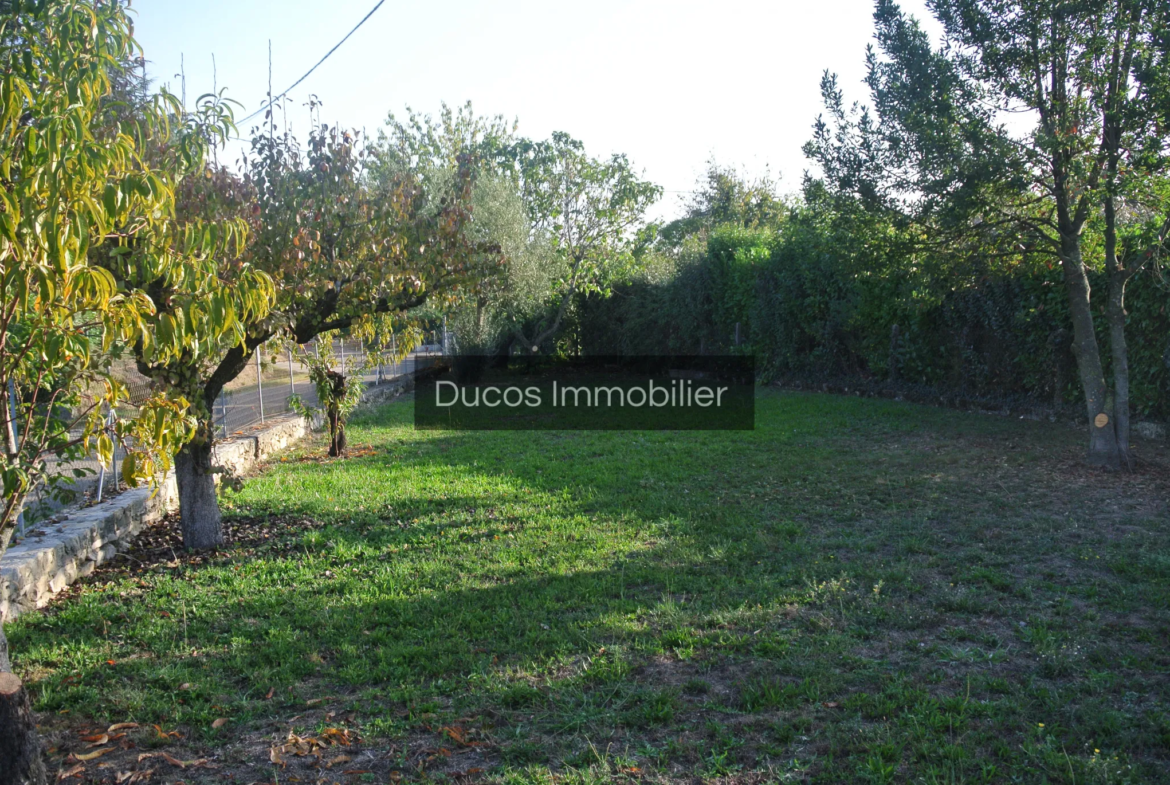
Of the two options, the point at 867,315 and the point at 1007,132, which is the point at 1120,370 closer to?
the point at 1007,132

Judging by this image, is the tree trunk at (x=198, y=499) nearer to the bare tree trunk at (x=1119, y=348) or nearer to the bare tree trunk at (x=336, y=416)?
the bare tree trunk at (x=336, y=416)

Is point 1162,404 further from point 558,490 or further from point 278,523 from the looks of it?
point 278,523

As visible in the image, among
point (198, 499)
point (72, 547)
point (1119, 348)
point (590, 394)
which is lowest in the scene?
A: point (72, 547)

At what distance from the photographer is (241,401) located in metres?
15.1

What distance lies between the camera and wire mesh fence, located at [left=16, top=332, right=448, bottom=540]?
5622 millimetres

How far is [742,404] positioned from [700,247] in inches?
324

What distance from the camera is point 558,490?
7.96 meters

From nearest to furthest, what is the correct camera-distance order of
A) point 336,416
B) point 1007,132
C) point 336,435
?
point 1007,132 → point 336,416 → point 336,435

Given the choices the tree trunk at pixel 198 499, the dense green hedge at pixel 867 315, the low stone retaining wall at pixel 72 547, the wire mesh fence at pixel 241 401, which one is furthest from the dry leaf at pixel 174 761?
the dense green hedge at pixel 867 315

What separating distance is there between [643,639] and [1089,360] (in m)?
6.50

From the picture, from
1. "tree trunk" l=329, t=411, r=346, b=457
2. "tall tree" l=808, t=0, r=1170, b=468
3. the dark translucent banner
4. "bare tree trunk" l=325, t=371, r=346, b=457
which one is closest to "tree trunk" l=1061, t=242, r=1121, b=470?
"tall tree" l=808, t=0, r=1170, b=468

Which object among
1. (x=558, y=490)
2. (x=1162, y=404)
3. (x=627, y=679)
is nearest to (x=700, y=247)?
(x=1162, y=404)

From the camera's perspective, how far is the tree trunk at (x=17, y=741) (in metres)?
2.63

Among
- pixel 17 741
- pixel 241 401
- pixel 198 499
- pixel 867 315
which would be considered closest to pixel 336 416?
pixel 198 499
